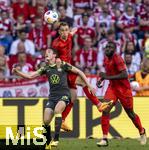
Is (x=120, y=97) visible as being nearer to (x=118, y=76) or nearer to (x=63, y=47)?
(x=118, y=76)

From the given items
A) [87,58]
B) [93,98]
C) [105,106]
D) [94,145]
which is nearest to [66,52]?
[93,98]

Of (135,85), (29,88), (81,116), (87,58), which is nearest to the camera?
(81,116)


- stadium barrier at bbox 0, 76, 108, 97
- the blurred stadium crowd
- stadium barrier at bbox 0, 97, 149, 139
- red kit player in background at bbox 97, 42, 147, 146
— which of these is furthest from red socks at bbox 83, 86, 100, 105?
the blurred stadium crowd

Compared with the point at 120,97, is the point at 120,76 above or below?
above

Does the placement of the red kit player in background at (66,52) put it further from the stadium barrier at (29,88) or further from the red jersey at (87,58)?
the red jersey at (87,58)

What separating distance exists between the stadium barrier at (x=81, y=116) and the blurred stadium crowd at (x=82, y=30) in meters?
2.82

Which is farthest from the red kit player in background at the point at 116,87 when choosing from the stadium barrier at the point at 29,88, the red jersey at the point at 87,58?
the red jersey at the point at 87,58

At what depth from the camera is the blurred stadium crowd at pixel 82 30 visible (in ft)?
66.9

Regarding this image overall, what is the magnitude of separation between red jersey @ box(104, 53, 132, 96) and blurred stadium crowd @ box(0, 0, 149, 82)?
512 centimetres

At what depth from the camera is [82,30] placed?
2169 cm

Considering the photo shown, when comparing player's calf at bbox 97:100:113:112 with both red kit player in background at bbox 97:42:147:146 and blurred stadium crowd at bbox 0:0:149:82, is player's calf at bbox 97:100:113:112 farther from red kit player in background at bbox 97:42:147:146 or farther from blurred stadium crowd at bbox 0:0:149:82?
blurred stadium crowd at bbox 0:0:149:82

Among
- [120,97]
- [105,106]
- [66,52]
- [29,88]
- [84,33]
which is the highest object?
[66,52]

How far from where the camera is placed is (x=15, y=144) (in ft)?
39.3

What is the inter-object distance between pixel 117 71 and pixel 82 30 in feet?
24.1
